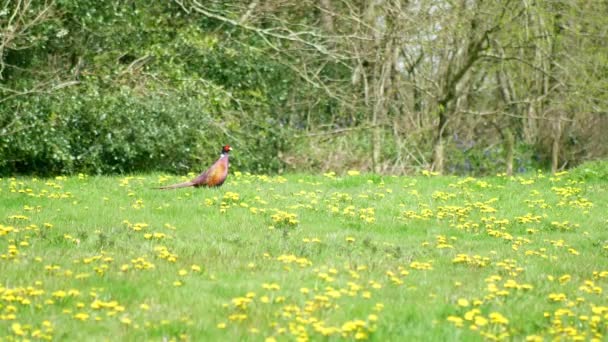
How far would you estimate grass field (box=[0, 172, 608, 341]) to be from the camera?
22.6ft

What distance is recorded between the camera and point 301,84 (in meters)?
22.5

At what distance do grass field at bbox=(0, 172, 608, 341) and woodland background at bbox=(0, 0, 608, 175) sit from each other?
279cm

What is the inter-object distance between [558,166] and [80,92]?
12.9m

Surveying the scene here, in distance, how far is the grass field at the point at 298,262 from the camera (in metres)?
6.89

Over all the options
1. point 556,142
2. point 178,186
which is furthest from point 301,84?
point 178,186

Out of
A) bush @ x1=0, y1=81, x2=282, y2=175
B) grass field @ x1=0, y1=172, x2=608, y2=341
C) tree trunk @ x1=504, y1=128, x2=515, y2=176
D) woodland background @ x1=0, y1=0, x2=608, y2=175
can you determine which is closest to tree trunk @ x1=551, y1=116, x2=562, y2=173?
woodland background @ x1=0, y1=0, x2=608, y2=175

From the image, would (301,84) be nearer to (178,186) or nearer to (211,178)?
(211,178)

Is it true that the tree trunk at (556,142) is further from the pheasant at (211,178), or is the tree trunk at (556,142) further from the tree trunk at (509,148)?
the pheasant at (211,178)

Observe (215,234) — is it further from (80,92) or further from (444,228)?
(80,92)

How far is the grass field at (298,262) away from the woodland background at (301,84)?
2.79 metres

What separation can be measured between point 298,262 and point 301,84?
14.0 m

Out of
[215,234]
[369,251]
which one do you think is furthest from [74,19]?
[369,251]

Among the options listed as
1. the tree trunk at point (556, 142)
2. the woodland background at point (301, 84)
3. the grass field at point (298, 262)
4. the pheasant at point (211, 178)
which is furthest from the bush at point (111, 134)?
the tree trunk at point (556, 142)

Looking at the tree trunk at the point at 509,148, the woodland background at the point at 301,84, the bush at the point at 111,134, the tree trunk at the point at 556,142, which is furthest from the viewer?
the tree trunk at the point at 556,142
